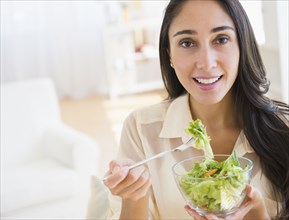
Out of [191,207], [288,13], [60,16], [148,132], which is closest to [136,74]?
[60,16]

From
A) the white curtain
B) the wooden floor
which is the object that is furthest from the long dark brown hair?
the white curtain

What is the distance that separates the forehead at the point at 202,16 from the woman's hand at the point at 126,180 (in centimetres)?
40

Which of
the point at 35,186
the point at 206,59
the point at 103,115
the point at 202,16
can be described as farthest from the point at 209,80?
the point at 103,115

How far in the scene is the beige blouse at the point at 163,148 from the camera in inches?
53.1

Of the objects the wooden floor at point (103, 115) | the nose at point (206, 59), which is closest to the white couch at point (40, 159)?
the wooden floor at point (103, 115)

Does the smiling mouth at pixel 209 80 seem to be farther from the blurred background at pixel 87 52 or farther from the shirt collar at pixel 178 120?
the blurred background at pixel 87 52

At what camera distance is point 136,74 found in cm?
594

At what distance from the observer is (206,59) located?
1217mm

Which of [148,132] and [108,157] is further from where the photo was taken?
[108,157]

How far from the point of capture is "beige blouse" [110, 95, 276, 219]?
1350 mm

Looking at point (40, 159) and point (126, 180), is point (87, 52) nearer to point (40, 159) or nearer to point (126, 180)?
point (40, 159)

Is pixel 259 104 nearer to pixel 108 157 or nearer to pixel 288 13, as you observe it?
pixel 288 13

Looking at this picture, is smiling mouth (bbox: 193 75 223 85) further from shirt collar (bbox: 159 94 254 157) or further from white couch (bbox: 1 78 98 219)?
white couch (bbox: 1 78 98 219)

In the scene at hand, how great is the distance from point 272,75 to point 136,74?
143 inches
